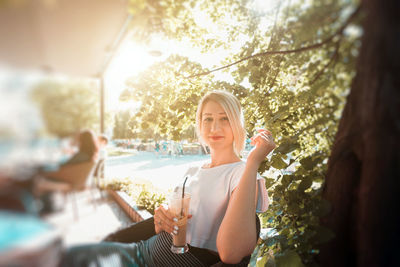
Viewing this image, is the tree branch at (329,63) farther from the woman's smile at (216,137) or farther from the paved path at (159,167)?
the paved path at (159,167)

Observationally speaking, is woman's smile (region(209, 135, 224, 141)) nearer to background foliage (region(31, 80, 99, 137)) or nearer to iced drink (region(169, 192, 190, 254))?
iced drink (region(169, 192, 190, 254))

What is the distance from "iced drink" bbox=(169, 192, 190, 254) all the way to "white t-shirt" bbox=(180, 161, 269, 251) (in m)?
0.07

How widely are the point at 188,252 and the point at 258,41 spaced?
121 centimetres

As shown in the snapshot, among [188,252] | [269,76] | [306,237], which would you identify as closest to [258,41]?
[269,76]

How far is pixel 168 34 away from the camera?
85 centimetres

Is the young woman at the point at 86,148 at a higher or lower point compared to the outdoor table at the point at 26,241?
higher

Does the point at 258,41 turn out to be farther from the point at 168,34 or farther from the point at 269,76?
the point at 168,34

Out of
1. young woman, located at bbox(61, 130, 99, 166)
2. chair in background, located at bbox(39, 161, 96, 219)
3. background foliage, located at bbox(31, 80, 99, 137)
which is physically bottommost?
chair in background, located at bbox(39, 161, 96, 219)

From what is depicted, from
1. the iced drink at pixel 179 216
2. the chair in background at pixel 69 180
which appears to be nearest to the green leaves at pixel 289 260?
the iced drink at pixel 179 216

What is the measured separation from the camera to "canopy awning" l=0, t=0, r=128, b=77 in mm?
476

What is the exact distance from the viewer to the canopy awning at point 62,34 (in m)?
0.48

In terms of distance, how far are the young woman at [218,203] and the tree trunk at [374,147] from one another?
0.44 meters

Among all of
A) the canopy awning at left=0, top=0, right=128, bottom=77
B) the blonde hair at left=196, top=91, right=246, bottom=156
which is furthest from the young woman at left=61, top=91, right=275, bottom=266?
the canopy awning at left=0, top=0, right=128, bottom=77

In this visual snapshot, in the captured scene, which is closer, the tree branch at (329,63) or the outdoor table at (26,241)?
the outdoor table at (26,241)
